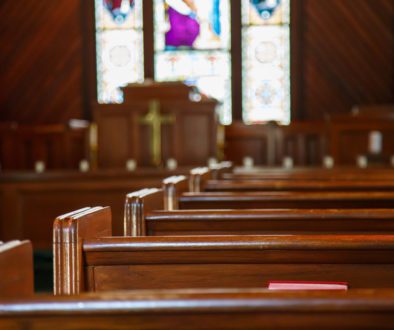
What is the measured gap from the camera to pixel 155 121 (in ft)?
22.7

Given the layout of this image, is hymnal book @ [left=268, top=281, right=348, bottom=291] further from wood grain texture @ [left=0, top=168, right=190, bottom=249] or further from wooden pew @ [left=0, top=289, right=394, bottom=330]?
wood grain texture @ [left=0, top=168, right=190, bottom=249]

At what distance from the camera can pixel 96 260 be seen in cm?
162

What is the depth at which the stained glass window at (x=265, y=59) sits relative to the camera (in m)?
10.2

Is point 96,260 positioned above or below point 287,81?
below

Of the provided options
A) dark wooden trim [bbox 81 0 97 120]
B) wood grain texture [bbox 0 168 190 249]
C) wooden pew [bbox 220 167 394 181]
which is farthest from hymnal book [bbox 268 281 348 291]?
dark wooden trim [bbox 81 0 97 120]

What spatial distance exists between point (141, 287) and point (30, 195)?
13.1 ft

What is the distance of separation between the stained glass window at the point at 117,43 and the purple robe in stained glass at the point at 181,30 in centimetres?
42

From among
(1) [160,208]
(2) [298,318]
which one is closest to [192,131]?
(1) [160,208]

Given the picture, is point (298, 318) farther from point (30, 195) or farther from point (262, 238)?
point (30, 195)

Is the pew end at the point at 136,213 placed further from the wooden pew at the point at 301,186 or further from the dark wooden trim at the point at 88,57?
the dark wooden trim at the point at 88,57

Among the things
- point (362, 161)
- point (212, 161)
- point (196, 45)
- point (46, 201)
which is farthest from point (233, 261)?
point (196, 45)

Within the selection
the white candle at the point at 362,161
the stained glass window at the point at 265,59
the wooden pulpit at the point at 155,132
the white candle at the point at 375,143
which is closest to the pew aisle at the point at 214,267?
the white candle at the point at 362,161

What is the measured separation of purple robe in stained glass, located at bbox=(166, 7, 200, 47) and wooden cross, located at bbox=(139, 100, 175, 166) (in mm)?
3576

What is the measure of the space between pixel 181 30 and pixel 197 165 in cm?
405
